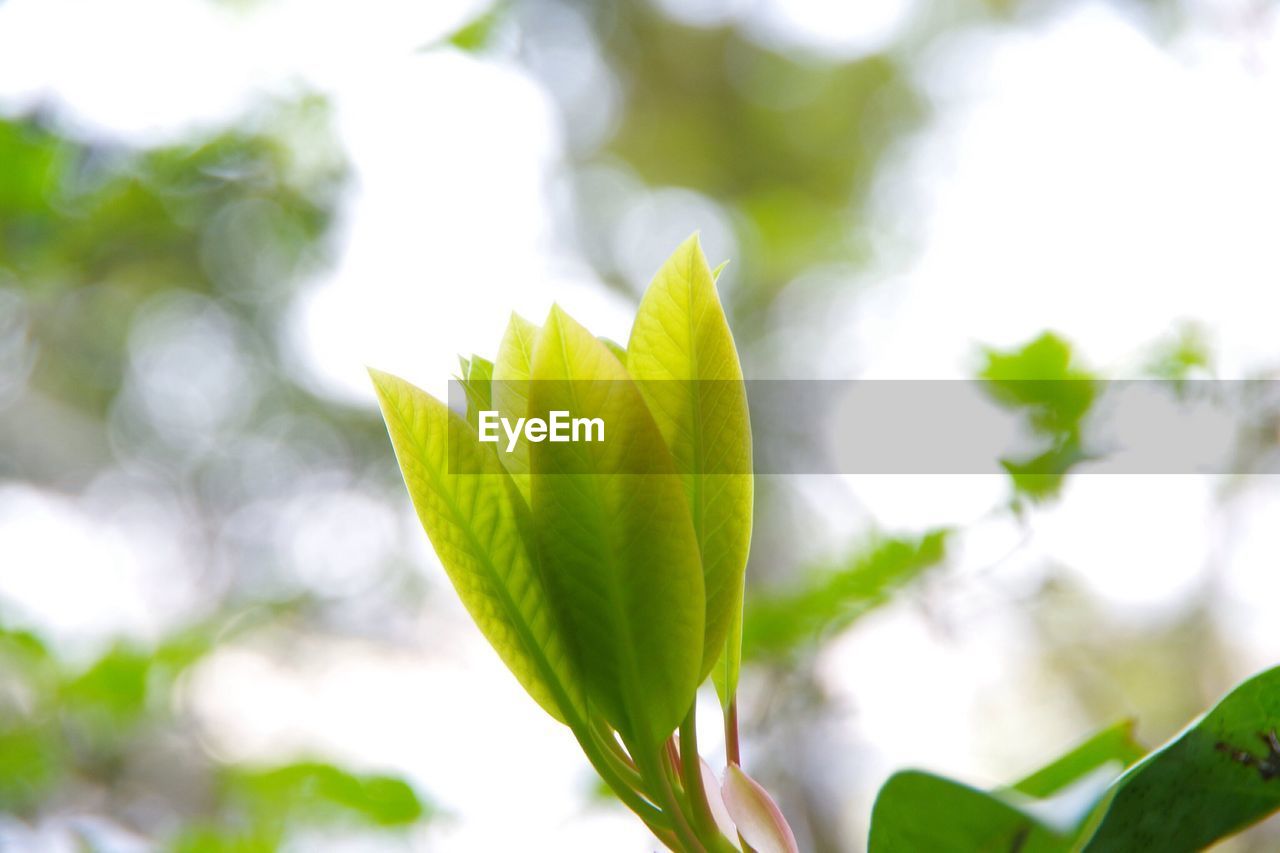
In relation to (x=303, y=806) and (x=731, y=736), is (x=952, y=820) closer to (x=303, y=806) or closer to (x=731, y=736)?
(x=731, y=736)

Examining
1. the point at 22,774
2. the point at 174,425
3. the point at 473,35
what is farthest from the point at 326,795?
the point at 174,425

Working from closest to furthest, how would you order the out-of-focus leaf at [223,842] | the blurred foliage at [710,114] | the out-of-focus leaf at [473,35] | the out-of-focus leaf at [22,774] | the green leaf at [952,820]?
the green leaf at [952,820] < the out-of-focus leaf at [223,842] < the out-of-focus leaf at [22,774] < the out-of-focus leaf at [473,35] < the blurred foliage at [710,114]

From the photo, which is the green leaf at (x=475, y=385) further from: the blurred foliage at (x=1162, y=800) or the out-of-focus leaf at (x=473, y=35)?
the out-of-focus leaf at (x=473, y=35)

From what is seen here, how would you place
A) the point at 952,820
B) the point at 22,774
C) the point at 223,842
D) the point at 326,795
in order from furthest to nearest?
the point at 22,774 → the point at 326,795 → the point at 223,842 → the point at 952,820

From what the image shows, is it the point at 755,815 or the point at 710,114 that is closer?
the point at 755,815

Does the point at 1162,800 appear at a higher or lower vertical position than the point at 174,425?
lower

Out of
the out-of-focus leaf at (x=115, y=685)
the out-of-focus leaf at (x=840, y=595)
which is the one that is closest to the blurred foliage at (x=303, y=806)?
the out-of-focus leaf at (x=115, y=685)

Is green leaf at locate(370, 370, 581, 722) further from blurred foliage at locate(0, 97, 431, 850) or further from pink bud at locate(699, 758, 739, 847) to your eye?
blurred foliage at locate(0, 97, 431, 850)
